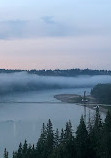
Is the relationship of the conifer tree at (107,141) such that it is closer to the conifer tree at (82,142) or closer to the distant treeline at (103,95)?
the conifer tree at (82,142)

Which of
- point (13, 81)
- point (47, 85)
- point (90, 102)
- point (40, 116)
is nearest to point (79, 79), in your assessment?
point (47, 85)

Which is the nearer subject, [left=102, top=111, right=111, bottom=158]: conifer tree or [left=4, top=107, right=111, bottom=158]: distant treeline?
[left=102, top=111, right=111, bottom=158]: conifer tree

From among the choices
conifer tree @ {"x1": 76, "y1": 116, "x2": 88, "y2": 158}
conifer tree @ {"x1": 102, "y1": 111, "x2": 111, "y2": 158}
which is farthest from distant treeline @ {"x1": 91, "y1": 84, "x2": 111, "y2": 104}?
conifer tree @ {"x1": 102, "y1": 111, "x2": 111, "y2": 158}

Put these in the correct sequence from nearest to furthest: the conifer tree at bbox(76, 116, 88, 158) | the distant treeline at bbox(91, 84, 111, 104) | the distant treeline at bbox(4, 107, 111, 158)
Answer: the distant treeline at bbox(4, 107, 111, 158)
the conifer tree at bbox(76, 116, 88, 158)
the distant treeline at bbox(91, 84, 111, 104)

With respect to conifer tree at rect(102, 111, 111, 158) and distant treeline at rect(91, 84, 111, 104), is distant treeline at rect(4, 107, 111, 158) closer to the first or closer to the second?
conifer tree at rect(102, 111, 111, 158)

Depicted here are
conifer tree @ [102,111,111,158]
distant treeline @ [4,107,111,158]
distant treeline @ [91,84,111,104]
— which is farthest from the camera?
distant treeline @ [91,84,111,104]

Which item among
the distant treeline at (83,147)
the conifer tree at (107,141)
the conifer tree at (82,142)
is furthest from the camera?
the conifer tree at (82,142)

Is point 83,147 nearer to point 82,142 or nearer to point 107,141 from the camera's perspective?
point 82,142

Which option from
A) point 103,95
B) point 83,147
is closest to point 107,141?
point 83,147

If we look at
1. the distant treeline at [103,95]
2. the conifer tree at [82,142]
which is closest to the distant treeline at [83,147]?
the conifer tree at [82,142]

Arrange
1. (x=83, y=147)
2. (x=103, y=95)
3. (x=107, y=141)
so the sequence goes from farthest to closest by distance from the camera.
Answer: (x=103, y=95) → (x=83, y=147) → (x=107, y=141)

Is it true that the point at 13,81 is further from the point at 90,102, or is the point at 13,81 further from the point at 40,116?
the point at 40,116

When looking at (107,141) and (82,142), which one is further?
(82,142)

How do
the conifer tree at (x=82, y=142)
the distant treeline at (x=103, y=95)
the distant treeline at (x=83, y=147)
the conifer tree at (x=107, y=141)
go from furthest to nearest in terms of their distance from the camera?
the distant treeline at (x=103, y=95), the conifer tree at (x=82, y=142), the distant treeline at (x=83, y=147), the conifer tree at (x=107, y=141)
